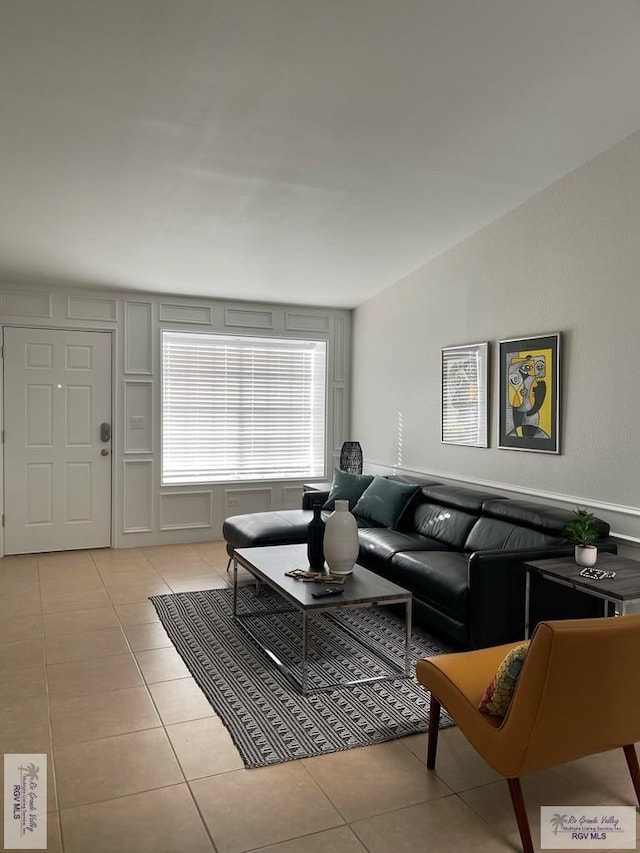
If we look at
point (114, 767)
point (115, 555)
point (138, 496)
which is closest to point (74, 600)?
point (115, 555)

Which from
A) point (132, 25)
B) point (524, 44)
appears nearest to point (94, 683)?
point (132, 25)

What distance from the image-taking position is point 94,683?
315 cm

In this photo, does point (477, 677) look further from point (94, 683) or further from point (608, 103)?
point (608, 103)

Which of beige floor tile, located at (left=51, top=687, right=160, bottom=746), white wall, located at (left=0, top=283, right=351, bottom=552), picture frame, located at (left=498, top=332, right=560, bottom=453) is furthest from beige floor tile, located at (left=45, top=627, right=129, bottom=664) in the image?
picture frame, located at (left=498, top=332, right=560, bottom=453)

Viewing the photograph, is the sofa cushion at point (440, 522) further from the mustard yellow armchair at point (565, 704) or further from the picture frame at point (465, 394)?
the mustard yellow armchair at point (565, 704)

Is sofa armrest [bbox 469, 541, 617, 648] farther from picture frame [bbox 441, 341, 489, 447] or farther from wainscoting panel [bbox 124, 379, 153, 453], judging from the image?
wainscoting panel [bbox 124, 379, 153, 453]

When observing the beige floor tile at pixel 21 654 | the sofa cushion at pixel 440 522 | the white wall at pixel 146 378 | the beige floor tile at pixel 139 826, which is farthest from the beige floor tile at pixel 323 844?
the white wall at pixel 146 378

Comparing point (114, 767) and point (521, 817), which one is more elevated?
point (521, 817)

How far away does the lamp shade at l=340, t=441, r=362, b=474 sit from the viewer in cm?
621

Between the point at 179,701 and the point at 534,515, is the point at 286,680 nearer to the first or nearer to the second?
the point at 179,701

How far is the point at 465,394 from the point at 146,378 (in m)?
3.02

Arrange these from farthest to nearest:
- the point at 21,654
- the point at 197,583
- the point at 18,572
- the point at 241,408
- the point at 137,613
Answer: the point at 241,408
the point at 18,572
the point at 197,583
the point at 137,613
the point at 21,654

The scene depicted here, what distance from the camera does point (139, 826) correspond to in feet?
6.85

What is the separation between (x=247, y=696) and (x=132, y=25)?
2924 mm
